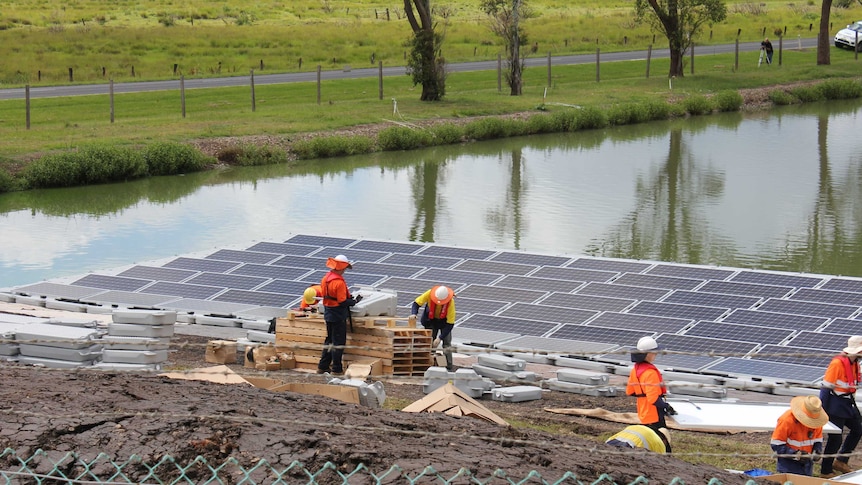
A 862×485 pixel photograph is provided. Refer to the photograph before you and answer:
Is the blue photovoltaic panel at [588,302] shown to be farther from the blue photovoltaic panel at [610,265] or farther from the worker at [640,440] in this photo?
the worker at [640,440]

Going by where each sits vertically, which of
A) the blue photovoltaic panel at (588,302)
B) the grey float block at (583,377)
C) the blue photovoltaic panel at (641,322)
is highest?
the blue photovoltaic panel at (588,302)

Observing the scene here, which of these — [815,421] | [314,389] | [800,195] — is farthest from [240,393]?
[800,195]

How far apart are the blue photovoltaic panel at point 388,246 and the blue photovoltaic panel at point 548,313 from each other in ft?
14.5

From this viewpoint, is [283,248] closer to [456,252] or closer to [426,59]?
[456,252]

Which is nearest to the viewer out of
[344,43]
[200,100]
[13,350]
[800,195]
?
[13,350]

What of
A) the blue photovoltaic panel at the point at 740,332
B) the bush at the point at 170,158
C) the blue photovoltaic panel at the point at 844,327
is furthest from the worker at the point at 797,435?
the bush at the point at 170,158

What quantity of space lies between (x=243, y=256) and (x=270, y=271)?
5.25 ft

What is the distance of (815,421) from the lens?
448 inches

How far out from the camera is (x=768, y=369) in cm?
1672

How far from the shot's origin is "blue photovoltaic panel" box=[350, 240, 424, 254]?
79.4ft

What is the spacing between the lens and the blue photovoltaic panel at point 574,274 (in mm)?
21734

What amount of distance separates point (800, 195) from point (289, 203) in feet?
47.4

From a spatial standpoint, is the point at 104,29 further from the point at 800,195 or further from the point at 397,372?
the point at 397,372

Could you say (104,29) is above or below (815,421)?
above
